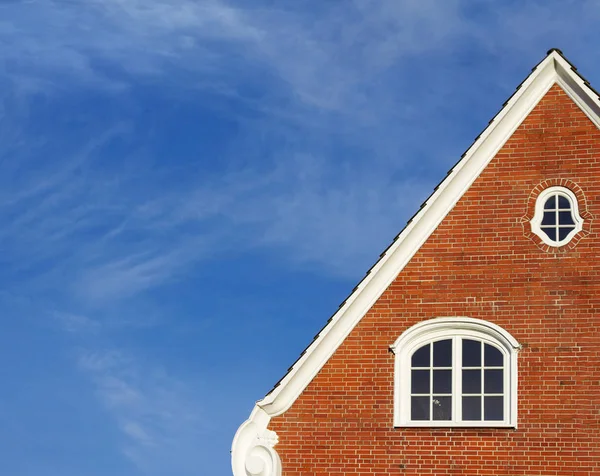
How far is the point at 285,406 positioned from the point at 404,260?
368cm

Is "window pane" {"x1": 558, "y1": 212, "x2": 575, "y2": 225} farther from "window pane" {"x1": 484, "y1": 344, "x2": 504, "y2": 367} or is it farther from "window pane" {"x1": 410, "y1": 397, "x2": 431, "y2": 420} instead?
"window pane" {"x1": 410, "y1": 397, "x2": 431, "y2": 420}

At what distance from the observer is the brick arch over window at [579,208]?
22.8m

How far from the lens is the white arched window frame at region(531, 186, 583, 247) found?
2295 centimetres

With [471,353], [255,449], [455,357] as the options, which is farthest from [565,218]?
[255,449]

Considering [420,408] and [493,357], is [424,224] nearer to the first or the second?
[493,357]

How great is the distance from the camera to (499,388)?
22453mm

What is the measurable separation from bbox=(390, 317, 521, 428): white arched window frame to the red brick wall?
15 cm

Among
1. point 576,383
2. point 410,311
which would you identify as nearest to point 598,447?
point 576,383

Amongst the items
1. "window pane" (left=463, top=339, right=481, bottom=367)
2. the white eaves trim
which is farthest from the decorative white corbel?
"window pane" (left=463, top=339, right=481, bottom=367)

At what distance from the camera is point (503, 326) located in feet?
74.3

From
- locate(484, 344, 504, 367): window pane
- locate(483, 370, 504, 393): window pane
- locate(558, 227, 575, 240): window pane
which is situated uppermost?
locate(558, 227, 575, 240): window pane

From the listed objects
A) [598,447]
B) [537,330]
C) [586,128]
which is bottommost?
[598,447]

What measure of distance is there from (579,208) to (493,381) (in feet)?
12.3

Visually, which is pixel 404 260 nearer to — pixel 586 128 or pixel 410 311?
pixel 410 311
